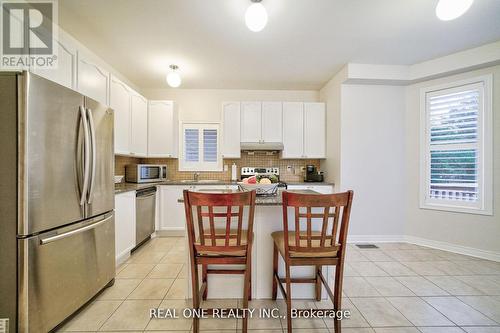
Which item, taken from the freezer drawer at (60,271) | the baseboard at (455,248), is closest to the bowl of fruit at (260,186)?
the freezer drawer at (60,271)

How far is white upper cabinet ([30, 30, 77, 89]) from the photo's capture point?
181 centimetres

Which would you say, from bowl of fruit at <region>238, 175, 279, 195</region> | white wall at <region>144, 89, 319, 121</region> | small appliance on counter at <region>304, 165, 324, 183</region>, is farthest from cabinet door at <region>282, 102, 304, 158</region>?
bowl of fruit at <region>238, 175, 279, 195</region>

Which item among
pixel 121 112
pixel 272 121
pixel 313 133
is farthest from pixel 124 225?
pixel 313 133

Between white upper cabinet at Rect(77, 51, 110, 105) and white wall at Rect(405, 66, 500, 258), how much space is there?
4.32 m

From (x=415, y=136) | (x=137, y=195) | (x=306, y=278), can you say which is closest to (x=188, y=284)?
(x=306, y=278)

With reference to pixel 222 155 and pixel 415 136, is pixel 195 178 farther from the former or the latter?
pixel 415 136

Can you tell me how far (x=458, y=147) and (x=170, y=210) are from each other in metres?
4.38

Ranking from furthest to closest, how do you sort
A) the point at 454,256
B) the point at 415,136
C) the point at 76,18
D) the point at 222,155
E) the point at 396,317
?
the point at 222,155 → the point at 415,136 → the point at 454,256 → the point at 76,18 → the point at 396,317

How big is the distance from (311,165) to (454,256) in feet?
7.56

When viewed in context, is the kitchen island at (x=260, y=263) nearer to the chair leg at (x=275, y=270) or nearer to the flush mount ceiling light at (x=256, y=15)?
the chair leg at (x=275, y=270)

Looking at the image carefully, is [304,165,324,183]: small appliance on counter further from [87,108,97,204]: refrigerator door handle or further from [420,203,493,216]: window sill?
[87,108,97,204]: refrigerator door handle

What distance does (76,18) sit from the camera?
2.06 m

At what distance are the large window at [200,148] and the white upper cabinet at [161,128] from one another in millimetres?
407

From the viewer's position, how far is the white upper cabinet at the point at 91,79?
215cm
